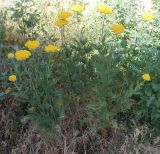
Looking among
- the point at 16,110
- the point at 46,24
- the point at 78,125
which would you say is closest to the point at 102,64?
the point at 78,125

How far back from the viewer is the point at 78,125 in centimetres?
328

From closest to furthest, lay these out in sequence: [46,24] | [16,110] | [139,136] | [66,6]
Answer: [139,136] → [16,110] → [46,24] → [66,6]

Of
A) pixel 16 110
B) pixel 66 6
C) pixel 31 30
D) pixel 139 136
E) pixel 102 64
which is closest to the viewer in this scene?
pixel 102 64

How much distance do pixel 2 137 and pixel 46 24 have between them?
1.67 meters

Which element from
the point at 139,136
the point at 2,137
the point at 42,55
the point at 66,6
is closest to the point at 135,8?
the point at 66,6

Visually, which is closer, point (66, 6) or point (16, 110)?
point (16, 110)

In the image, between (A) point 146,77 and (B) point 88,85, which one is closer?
(A) point 146,77

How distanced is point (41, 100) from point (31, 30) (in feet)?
4.21

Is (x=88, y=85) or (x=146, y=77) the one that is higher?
(x=146, y=77)

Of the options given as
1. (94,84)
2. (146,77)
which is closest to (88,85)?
(94,84)

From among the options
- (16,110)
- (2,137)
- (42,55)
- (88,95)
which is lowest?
(2,137)

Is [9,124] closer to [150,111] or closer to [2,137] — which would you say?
[2,137]

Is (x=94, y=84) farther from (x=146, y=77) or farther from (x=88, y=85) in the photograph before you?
(x=146, y=77)

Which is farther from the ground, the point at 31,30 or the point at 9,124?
the point at 31,30
